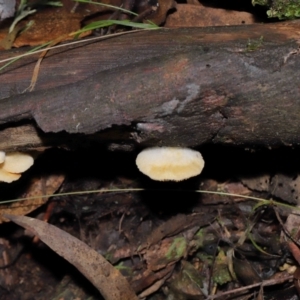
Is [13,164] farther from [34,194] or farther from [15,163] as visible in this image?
[34,194]

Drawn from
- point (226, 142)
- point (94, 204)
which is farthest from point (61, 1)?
point (226, 142)

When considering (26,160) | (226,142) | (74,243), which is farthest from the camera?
(74,243)

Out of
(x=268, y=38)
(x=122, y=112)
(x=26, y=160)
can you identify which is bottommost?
(x=26, y=160)

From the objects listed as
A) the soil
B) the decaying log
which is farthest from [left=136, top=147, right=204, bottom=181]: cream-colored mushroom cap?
the soil

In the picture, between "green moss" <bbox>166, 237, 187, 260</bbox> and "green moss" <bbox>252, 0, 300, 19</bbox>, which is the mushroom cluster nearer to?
"green moss" <bbox>166, 237, 187, 260</bbox>

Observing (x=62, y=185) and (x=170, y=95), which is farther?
(x=62, y=185)

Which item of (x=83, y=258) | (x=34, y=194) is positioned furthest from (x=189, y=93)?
(x=34, y=194)

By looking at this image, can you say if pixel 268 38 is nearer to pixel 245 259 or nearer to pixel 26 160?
pixel 26 160
